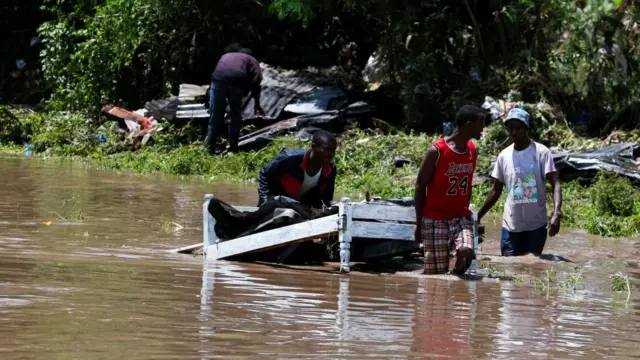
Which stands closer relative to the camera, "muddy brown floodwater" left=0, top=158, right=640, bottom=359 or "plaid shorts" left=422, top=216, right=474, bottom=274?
"muddy brown floodwater" left=0, top=158, right=640, bottom=359

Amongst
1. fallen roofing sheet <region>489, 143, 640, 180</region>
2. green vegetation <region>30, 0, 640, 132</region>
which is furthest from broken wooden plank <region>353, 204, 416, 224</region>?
green vegetation <region>30, 0, 640, 132</region>

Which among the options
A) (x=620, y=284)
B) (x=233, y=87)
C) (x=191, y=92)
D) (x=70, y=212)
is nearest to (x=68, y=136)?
(x=191, y=92)

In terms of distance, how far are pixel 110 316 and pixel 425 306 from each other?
1.94 meters

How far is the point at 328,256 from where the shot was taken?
29.6 feet

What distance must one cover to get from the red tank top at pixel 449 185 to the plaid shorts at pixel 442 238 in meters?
0.04

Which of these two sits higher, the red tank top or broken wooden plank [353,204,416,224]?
the red tank top

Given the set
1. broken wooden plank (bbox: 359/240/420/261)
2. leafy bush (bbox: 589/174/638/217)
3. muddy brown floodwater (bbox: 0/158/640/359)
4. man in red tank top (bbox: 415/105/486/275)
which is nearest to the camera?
muddy brown floodwater (bbox: 0/158/640/359)

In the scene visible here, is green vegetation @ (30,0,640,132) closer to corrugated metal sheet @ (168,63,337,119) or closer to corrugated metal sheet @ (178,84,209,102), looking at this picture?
corrugated metal sheet @ (168,63,337,119)

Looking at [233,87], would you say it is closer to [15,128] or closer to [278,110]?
[278,110]

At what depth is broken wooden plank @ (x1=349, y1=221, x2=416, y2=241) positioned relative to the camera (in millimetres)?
8312

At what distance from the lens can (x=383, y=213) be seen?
841 centimetres

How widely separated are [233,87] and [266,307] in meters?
11.9

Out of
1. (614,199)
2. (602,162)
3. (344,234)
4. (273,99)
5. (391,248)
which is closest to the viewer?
(344,234)

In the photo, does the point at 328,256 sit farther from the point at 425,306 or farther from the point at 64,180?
the point at 64,180
